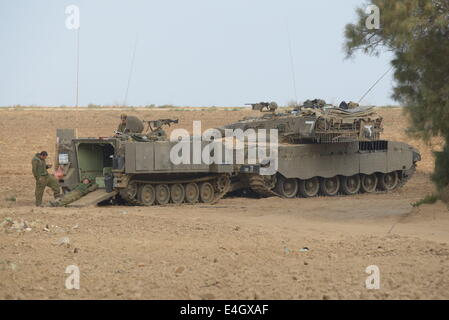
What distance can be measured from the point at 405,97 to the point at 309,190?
7684 mm

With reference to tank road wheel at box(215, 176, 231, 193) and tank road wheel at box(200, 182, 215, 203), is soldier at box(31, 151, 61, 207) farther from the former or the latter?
tank road wheel at box(215, 176, 231, 193)

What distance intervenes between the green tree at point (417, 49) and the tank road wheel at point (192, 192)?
5874mm

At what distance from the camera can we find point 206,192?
2150 centimetres

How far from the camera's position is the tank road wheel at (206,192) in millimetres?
21297

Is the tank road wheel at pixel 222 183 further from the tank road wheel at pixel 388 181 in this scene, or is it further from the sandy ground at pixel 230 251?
the tank road wheel at pixel 388 181

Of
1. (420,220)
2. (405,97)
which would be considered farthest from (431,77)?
(420,220)

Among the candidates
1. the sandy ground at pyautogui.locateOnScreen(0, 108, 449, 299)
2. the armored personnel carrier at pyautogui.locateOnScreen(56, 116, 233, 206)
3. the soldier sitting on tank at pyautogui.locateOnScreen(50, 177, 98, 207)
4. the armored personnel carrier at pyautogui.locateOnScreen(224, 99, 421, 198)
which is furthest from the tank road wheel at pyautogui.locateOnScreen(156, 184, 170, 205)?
the armored personnel carrier at pyautogui.locateOnScreen(224, 99, 421, 198)

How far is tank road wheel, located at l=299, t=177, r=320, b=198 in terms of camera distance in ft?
79.2

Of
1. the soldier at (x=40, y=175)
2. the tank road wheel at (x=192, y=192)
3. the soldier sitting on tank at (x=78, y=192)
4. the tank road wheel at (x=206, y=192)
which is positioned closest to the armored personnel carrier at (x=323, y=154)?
the tank road wheel at (x=206, y=192)

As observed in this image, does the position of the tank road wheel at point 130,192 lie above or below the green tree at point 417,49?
below

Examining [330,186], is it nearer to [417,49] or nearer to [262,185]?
[262,185]

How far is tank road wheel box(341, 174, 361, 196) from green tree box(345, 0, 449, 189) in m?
8.10

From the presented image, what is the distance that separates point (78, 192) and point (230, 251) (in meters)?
8.65
